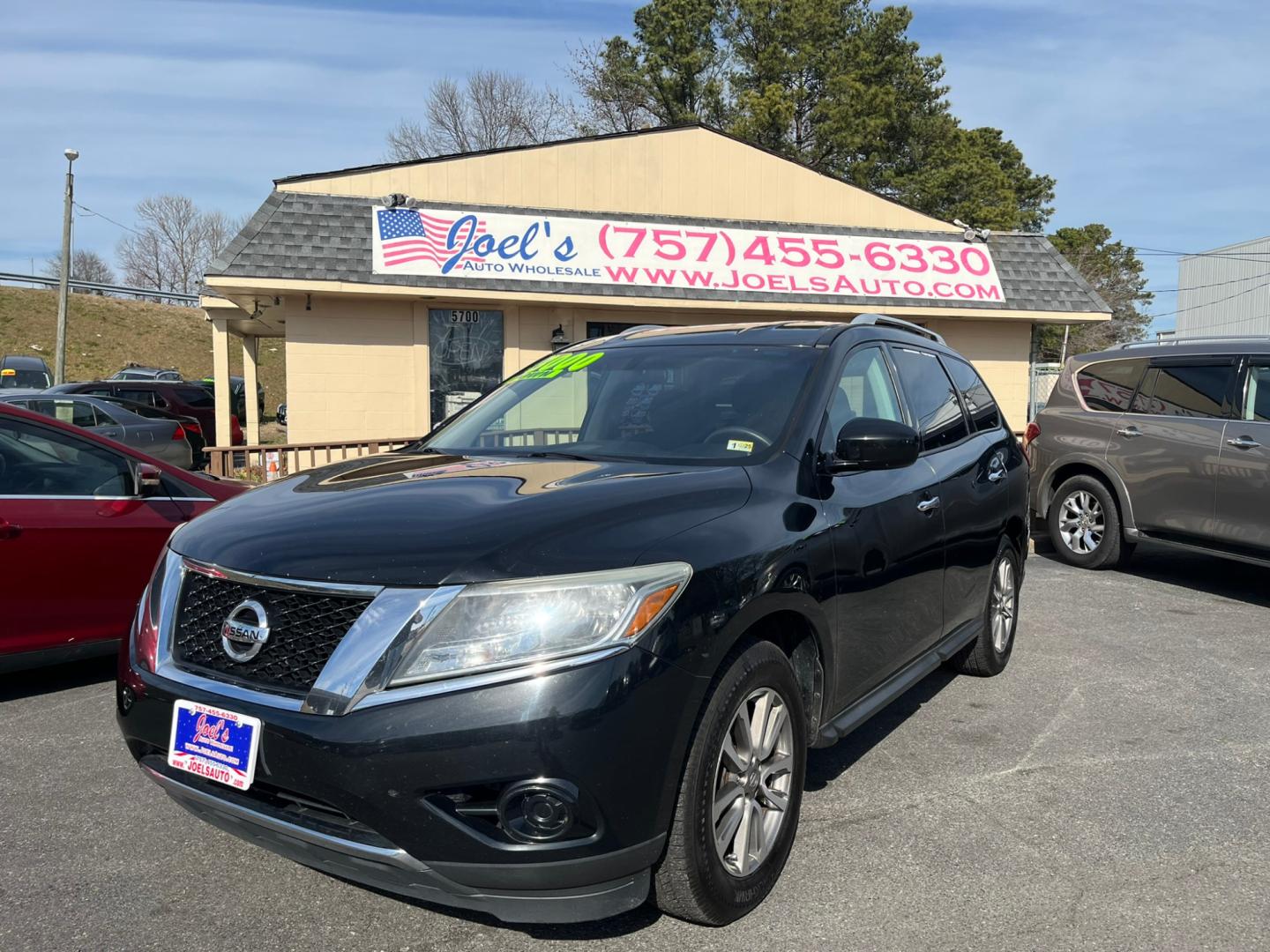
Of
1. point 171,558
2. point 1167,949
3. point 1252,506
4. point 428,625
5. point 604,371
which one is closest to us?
point 428,625

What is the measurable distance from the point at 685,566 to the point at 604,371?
1845mm

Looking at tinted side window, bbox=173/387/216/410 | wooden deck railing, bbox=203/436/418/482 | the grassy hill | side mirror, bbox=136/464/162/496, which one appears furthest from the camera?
the grassy hill

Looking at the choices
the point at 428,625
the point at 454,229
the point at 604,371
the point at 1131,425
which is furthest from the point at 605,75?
the point at 428,625

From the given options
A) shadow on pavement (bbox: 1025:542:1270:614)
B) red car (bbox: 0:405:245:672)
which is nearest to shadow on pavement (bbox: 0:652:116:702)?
red car (bbox: 0:405:245:672)

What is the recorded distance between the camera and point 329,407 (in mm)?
12805

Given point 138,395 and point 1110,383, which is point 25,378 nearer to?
point 138,395

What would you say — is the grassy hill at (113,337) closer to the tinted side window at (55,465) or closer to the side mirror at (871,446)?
the tinted side window at (55,465)

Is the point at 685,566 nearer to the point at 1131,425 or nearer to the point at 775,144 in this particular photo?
the point at 1131,425

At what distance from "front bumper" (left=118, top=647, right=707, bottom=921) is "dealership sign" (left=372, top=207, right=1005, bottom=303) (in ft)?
35.1

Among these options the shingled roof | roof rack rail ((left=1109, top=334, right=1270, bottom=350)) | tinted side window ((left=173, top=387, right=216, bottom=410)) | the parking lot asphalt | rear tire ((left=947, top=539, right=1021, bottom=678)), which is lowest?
the parking lot asphalt

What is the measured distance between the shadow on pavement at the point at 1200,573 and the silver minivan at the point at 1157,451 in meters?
0.31

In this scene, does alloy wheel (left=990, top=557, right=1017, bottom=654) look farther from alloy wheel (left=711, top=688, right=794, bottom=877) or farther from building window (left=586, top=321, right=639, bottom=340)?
building window (left=586, top=321, right=639, bottom=340)

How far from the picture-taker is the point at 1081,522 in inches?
331

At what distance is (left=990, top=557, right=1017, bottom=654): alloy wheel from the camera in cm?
512
